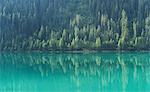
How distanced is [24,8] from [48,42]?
32.8 metres

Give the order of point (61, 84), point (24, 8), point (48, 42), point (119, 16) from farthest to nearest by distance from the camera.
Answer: point (24, 8) → point (119, 16) → point (48, 42) → point (61, 84)

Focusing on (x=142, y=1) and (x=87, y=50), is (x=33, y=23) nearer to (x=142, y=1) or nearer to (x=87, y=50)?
(x=87, y=50)

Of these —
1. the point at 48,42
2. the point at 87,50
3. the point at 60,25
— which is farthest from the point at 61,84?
the point at 60,25

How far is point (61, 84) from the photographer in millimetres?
41719

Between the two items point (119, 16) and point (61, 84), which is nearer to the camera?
point (61, 84)

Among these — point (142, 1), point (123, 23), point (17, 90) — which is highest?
point (142, 1)

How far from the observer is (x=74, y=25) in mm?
143125

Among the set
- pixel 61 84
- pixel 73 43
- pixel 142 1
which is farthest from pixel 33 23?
pixel 61 84

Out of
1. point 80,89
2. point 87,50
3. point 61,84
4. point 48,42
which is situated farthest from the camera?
point 48,42

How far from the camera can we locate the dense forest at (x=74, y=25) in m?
126

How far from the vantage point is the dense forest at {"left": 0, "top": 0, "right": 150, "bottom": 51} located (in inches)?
4941

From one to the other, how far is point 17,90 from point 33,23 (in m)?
113

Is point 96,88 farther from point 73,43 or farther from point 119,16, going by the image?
point 119,16

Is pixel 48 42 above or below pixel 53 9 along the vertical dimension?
below
